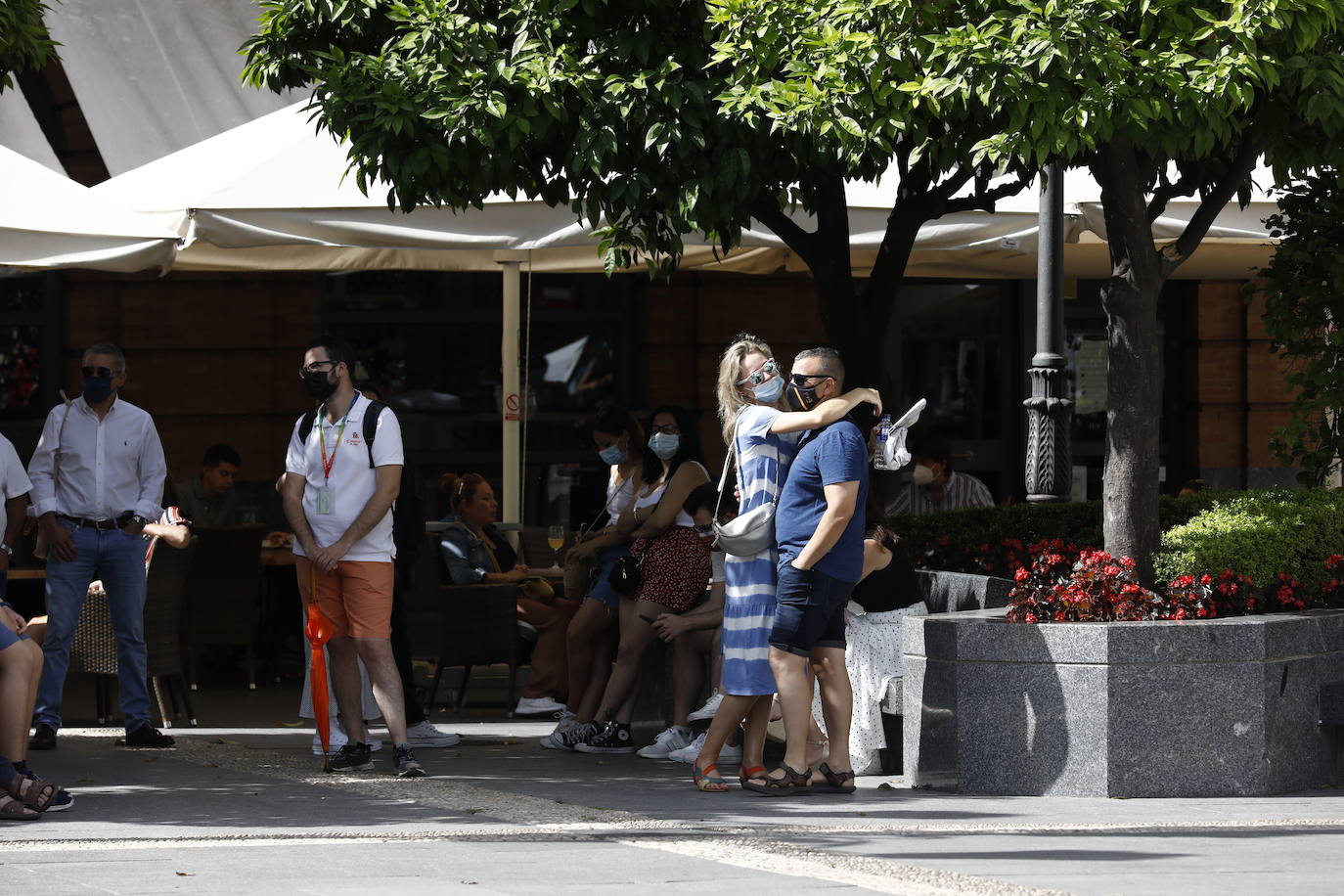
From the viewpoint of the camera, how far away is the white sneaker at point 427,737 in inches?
391

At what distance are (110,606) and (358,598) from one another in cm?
179

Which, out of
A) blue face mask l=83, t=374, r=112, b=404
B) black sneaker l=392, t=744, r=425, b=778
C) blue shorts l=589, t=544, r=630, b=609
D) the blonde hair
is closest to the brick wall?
blue face mask l=83, t=374, r=112, b=404

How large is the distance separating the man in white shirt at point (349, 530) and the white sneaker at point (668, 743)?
3.68 ft

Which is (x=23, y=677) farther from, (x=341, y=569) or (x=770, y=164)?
(x=770, y=164)

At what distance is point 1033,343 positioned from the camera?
17.2 meters

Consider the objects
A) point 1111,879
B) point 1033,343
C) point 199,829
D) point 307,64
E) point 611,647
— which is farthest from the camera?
point 1033,343

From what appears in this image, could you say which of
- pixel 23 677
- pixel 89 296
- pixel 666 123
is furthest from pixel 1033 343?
pixel 23 677

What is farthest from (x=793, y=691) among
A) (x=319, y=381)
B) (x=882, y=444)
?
(x=319, y=381)

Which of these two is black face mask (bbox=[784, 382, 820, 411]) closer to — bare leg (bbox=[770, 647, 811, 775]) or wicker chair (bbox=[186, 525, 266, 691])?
bare leg (bbox=[770, 647, 811, 775])

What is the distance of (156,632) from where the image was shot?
1034 centimetres

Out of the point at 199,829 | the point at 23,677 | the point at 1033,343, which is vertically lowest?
the point at 199,829

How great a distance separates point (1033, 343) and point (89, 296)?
7.65 metres

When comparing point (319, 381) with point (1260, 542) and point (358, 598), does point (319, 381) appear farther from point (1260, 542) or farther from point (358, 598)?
point (1260, 542)

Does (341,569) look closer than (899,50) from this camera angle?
No
